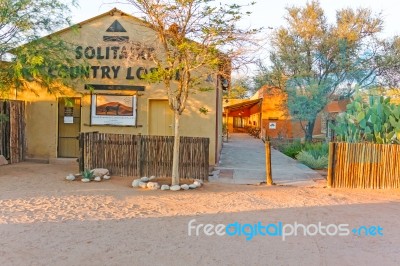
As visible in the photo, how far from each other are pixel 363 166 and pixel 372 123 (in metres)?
2.13

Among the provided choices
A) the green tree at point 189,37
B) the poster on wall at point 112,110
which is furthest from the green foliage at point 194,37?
the poster on wall at point 112,110

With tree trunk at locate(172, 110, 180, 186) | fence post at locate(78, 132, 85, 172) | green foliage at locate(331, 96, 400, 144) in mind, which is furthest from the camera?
green foliage at locate(331, 96, 400, 144)

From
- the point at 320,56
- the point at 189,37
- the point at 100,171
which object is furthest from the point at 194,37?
the point at 320,56

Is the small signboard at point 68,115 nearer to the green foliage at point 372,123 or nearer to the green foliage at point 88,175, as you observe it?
the green foliage at point 88,175

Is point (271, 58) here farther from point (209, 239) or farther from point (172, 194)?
point (209, 239)

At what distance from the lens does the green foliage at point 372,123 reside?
1066 centimetres

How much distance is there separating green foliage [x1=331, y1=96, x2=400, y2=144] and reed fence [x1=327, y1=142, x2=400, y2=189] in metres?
1.21

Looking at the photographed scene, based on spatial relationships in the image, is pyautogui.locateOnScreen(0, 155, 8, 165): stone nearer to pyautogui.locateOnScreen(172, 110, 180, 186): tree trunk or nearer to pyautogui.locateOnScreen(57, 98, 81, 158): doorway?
pyautogui.locateOnScreen(57, 98, 81, 158): doorway

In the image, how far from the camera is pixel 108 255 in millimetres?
4609

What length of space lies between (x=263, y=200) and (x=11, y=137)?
8.77 metres

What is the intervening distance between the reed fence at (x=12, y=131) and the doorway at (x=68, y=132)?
119 cm

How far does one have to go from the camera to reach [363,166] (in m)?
9.68

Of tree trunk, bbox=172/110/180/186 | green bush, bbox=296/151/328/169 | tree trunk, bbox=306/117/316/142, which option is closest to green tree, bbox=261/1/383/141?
tree trunk, bbox=306/117/316/142

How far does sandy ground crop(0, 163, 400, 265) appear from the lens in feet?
15.3
